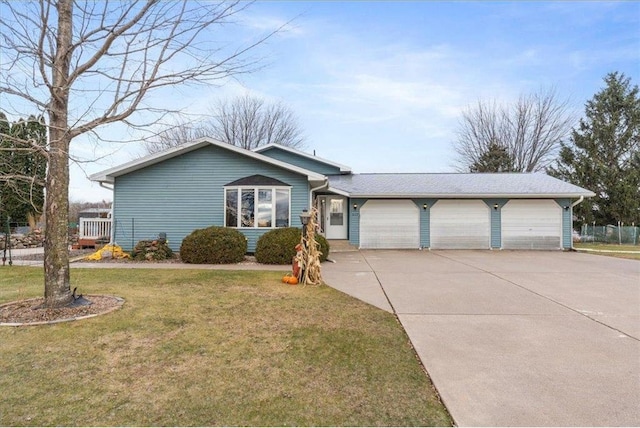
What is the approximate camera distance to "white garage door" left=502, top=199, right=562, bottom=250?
50.5 feet

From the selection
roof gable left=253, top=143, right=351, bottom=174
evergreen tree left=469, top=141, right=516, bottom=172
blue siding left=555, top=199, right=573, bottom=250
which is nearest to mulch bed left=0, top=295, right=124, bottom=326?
roof gable left=253, top=143, right=351, bottom=174

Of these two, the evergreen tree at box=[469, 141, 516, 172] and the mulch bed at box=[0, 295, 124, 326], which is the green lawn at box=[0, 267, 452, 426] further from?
the evergreen tree at box=[469, 141, 516, 172]

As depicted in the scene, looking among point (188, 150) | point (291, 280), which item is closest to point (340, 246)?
point (188, 150)

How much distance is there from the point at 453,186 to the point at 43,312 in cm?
1578

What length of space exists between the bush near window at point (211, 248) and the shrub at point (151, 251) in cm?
97

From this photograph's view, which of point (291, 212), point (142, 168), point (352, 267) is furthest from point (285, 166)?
point (142, 168)

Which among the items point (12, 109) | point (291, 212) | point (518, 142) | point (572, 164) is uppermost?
point (518, 142)

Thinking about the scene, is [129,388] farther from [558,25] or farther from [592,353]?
[558,25]

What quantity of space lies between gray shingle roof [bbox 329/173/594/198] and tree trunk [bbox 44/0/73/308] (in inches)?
416

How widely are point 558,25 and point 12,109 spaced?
1274 cm

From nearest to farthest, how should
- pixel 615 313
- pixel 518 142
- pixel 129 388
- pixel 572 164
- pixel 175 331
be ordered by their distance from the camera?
1. pixel 129 388
2. pixel 175 331
3. pixel 615 313
4. pixel 572 164
5. pixel 518 142

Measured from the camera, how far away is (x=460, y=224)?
616 inches

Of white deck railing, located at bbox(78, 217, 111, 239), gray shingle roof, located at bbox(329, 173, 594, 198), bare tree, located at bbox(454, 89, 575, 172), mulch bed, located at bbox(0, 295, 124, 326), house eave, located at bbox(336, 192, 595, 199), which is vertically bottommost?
mulch bed, located at bbox(0, 295, 124, 326)

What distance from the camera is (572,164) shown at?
84.6ft
